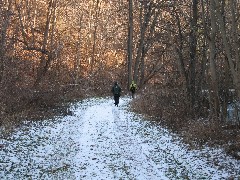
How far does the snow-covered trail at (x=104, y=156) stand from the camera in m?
8.40

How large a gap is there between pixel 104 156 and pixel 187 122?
189 inches

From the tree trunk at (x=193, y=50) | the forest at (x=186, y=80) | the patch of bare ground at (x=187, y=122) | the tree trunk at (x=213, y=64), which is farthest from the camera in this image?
the tree trunk at (x=193, y=50)

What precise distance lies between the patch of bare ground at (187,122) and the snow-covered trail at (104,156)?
1.57 ft

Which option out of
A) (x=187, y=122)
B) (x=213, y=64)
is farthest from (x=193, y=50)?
(x=187, y=122)

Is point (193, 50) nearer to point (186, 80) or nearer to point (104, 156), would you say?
point (186, 80)

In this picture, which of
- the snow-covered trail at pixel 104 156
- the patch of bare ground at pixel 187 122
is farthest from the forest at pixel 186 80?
the snow-covered trail at pixel 104 156

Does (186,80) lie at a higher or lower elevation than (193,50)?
lower

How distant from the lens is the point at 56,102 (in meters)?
20.2

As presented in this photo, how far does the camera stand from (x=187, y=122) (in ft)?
44.6

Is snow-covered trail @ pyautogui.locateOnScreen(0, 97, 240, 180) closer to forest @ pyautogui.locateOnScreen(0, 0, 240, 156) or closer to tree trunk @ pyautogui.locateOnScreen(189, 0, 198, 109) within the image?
forest @ pyautogui.locateOnScreen(0, 0, 240, 156)

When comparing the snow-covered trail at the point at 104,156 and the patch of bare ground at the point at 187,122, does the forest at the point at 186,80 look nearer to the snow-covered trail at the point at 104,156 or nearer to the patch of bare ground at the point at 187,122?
the patch of bare ground at the point at 187,122

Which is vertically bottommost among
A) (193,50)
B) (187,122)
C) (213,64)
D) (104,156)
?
(104,156)

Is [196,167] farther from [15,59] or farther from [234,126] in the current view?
[15,59]

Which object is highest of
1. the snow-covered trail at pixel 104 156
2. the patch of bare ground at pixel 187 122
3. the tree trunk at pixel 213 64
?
the tree trunk at pixel 213 64
